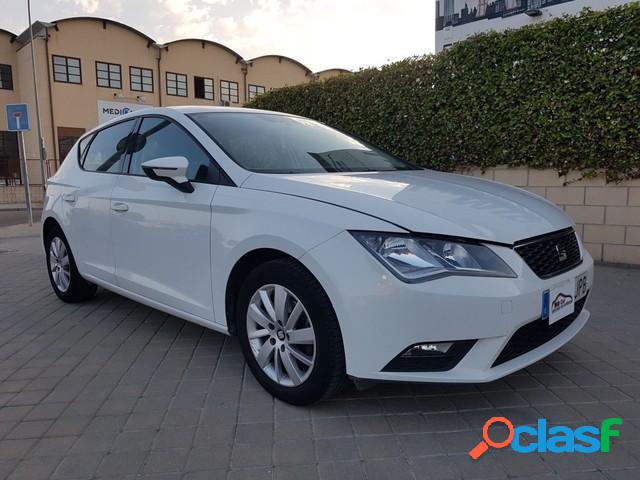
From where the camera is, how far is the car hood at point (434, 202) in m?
2.31

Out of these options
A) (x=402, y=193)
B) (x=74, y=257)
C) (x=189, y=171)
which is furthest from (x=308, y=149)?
(x=74, y=257)

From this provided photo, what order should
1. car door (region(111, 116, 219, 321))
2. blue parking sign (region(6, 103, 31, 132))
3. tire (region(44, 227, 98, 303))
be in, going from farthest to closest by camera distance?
blue parking sign (region(6, 103, 31, 132))
tire (region(44, 227, 98, 303))
car door (region(111, 116, 219, 321))

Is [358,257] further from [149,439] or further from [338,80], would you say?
[338,80]

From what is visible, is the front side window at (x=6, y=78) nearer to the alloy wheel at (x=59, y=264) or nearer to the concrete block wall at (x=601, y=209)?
the alloy wheel at (x=59, y=264)

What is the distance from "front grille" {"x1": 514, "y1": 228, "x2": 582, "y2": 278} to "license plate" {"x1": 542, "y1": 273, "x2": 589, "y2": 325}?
0.07 m

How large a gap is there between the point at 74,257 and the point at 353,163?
264 centimetres

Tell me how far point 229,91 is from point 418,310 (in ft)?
109

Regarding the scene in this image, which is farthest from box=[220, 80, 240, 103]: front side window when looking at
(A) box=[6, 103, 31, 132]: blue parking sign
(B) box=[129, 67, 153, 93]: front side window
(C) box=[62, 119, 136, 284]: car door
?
(C) box=[62, 119, 136, 284]: car door

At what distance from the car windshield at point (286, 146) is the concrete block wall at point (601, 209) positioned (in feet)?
11.0

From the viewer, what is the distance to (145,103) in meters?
29.1

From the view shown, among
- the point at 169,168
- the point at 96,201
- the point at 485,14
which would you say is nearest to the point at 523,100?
the point at 169,168

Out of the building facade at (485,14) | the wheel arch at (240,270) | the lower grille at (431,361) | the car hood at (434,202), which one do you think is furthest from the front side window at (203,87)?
the lower grille at (431,361)

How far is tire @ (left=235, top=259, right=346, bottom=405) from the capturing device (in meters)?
2.38

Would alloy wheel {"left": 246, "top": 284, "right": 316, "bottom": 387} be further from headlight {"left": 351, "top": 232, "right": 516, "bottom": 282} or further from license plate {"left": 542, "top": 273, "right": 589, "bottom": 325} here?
license plate {"left": 542, "top": 273, "right": 589, "bottom": 325}
